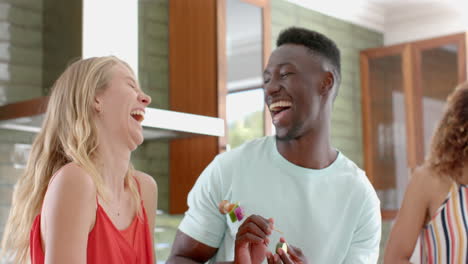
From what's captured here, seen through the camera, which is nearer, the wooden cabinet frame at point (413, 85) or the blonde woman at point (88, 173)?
the blonde woman at point (88, 173)

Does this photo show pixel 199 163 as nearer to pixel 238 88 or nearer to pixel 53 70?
pixel 238 88

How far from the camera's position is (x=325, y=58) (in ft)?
6.50

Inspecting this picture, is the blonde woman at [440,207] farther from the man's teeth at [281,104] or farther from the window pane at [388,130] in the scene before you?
the window pane at [388,130]

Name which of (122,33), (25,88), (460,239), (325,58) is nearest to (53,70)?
(25,88)

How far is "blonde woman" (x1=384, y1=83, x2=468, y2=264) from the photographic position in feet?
5.89

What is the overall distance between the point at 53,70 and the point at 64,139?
1.37m

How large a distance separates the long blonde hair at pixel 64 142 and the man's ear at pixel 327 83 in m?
0.68

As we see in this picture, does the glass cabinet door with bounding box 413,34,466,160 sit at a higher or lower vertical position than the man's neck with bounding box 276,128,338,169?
higher

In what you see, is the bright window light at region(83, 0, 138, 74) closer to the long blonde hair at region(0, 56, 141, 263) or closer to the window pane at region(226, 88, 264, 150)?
the window pane at region(226, 88, 264, 150)

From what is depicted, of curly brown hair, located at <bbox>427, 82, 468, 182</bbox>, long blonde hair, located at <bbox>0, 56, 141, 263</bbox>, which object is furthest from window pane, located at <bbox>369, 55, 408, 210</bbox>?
long blonde hair, located at <bbox>0, 56, 141, 263</bbox>

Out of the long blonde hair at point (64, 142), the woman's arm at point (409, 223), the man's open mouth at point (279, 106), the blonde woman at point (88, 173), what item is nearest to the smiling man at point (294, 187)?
the man's open mouth at point (279, 106)

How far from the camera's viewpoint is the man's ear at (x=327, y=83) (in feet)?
6.41

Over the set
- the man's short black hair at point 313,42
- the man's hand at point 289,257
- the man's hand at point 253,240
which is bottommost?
the man's hand at point 289,257

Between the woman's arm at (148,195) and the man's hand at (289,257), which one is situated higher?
the woman's arm at (148,195)
